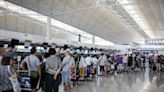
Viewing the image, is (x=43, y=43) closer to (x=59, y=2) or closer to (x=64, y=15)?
(x=59, y=2)

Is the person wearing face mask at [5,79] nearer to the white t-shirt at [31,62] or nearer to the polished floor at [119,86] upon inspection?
the white t-shirt at [31,62]

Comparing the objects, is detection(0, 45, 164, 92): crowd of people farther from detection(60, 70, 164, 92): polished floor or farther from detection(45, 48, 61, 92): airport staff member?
detection(60, 70, 164, 92): polished floor

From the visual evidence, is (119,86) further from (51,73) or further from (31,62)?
(51,73)

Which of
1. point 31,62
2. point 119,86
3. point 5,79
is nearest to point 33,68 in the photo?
point 31,62

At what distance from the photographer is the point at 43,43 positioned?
39.9 ft

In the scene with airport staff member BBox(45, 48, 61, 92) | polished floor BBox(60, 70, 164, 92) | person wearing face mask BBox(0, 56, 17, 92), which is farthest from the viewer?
polished floor BBox(60, 70, 164, 92)

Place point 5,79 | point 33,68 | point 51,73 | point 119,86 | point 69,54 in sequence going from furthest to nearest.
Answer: point 119,86
point 69,54
point 33,68
point 51,73
point 5,79

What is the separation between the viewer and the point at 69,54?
8.96 m

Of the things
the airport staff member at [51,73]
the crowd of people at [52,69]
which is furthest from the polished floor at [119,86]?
the airport staff member at [51,73]

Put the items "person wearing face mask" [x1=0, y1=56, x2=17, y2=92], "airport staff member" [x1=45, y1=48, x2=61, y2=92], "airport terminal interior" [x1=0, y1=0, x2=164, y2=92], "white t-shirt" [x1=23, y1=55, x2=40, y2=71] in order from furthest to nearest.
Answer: "white t-shirt" [x1=23, y1=55, x2=40, y2=71], "airport terminal interior" [x1=0, y1=0, x2=164, y2=92], "airport staff member" [x1=45, y1=48, x2=61, y2=92], "person wearing face mask" [x1=0, y1=56, x2=17, y2=92]

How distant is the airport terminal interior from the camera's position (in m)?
7.46

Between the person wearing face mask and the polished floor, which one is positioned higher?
the person wearing face mask

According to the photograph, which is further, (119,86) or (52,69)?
(119,86)

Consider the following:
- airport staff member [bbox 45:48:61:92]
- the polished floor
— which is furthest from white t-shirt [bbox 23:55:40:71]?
the polished floor
